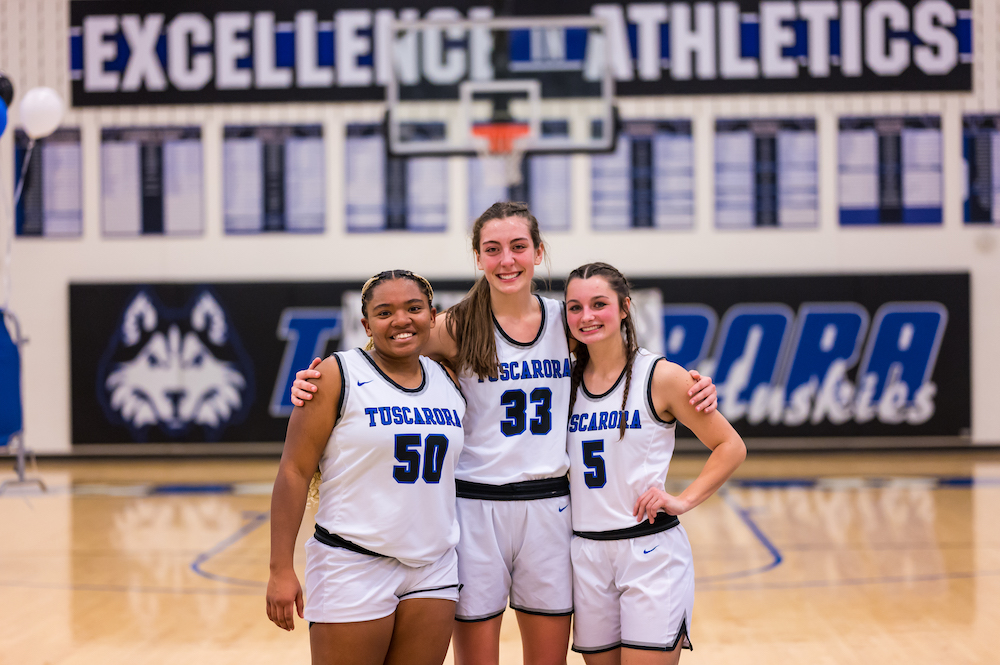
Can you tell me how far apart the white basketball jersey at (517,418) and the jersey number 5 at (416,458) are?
0.37 metres

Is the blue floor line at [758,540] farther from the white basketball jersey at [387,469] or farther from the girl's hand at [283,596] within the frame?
the girl's hand at [283,596]

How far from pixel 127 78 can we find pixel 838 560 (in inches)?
388

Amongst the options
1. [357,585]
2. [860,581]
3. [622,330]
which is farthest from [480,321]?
[860,581]

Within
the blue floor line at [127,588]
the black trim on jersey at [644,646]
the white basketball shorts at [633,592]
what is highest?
the white basketball shorts at [633,592]

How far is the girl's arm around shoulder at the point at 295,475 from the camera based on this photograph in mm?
2438

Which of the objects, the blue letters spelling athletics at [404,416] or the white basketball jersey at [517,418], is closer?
the blue letters spelling athletics at [404,416]

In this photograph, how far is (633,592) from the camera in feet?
8.75

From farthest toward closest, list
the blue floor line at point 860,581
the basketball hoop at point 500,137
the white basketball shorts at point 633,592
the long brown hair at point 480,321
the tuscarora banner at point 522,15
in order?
the tuscarora banner at point 522,15 → the basketball hoop at point 500,137 → the blue floor line at point 860,581 → the long brown hair at point 480,321 → the white basketball shorts at point 633,592

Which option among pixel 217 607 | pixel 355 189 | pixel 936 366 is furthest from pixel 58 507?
pixel 936 366

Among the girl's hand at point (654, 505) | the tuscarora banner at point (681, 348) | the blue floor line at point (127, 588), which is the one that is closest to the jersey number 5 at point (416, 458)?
the girl's hand at point (654, 505)

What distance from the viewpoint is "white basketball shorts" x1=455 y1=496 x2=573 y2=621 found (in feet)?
9.07

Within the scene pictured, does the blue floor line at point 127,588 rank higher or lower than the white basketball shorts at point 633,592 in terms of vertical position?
lower

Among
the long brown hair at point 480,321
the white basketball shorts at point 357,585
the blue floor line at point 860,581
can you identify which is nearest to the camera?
the white basketball shorts at point 357,585

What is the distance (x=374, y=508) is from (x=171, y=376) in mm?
9575
